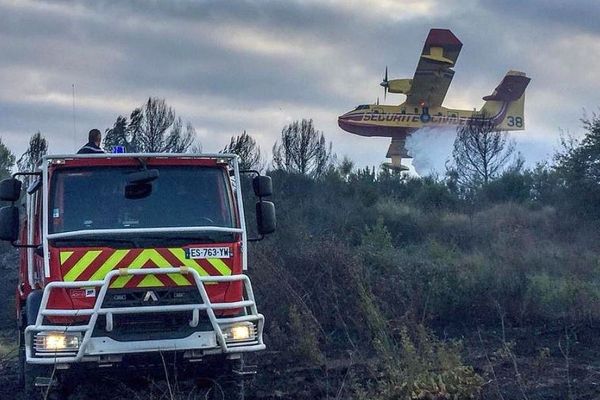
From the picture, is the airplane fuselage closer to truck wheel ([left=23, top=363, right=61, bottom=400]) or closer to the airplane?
the airplane

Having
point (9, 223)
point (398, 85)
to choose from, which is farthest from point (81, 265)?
point (398, 85)

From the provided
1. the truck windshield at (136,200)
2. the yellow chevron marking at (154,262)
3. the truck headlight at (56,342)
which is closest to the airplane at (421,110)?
the truck windshield at (136,200)

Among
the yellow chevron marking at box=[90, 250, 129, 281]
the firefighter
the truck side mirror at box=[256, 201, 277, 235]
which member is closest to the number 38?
the truck side mirror at box=[256, 201, 277, 235]

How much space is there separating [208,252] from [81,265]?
4.02 ft

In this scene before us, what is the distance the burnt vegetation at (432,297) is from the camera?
1053 cm

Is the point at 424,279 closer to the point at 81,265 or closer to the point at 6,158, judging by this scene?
the point at 81,265

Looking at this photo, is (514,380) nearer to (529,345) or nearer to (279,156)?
(529,345)

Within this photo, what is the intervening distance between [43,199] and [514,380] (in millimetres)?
5520

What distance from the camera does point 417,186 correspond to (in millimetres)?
40719

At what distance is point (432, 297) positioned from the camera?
701 inches

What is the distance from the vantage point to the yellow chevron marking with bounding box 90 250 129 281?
9.41 metres

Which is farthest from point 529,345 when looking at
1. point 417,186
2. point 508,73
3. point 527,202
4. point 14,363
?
point 508,73

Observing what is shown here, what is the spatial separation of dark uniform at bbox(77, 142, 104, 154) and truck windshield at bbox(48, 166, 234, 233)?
55 cm

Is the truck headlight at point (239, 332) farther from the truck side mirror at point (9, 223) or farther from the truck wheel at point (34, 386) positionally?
the truck side mirror at point (9, 223)
